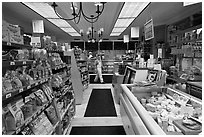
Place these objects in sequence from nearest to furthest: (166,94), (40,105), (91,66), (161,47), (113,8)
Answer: (40,105), (166,94), (113,8), (161,47), (91,66)

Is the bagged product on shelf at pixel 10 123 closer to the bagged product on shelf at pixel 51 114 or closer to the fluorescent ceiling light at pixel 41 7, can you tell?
the bagged product on shelf at pixel 51 114

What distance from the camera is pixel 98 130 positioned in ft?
12.5

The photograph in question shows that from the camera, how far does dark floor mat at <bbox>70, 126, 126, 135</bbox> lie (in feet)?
12.0

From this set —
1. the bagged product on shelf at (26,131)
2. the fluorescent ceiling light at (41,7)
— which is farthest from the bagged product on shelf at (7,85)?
the fluorescent ceiling light at (41,7)

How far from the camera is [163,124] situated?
1.74 metres

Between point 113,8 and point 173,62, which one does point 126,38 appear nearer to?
point 173,62

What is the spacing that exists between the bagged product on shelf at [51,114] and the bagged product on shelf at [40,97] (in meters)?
0.26

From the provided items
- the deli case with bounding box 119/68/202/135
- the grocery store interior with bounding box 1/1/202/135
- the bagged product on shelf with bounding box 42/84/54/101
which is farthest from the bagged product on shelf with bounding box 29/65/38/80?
the deli case with bounding box 119/68/202/135

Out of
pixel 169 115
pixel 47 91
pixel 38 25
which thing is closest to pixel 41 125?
pixel 47 91

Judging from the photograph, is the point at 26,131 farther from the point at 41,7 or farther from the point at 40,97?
the point at 41,7

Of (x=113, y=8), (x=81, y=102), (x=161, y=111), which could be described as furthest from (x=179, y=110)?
(x=113, y=8)

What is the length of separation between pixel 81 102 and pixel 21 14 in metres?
4.00

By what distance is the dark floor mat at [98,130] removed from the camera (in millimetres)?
3658

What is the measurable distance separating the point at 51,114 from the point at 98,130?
1314 millimetres
